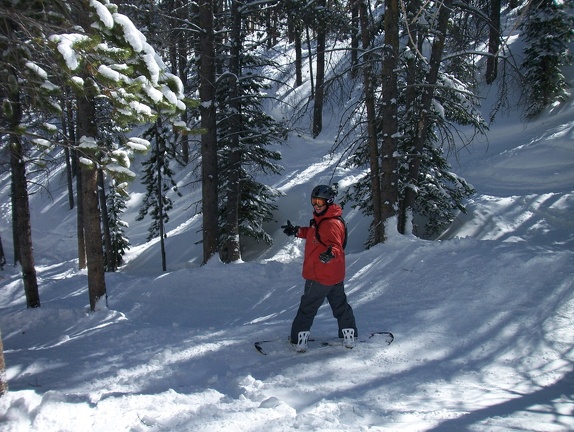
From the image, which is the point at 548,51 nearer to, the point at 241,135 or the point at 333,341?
the point at 241,135

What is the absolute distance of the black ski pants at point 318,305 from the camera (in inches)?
214

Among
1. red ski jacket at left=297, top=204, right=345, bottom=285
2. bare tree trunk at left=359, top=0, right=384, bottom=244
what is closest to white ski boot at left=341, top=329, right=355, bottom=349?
red ski jacket at left=297, top=204, right=345, bottom=285

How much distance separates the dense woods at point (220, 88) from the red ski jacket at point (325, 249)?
7.79 feet

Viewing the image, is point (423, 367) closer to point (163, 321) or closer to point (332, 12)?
point (163, 321)

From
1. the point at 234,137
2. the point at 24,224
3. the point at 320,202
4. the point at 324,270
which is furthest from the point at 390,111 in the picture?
the point at 24,224

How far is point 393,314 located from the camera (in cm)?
671

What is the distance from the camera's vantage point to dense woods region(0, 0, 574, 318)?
528 cm

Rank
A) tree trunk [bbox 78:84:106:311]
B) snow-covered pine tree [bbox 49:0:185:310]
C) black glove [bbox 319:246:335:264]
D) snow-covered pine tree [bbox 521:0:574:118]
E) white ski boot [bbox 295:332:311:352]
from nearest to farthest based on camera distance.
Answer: snow-covered pine tree [bbox 49:0:185:310] < black glove [bbox 319:246:335:264] < white ski boot [bbox 295:332:311:352] < tree trunk [bbox 78:84:106:311] < snow-covered pine tree [bbox 521:0:574:118]

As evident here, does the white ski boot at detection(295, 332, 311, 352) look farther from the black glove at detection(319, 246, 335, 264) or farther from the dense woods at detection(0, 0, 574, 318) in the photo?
the dense woods at detection(0, 0, 574, 318)

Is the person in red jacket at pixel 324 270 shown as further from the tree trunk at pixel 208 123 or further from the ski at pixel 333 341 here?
the tree trunk at pixel 208 123

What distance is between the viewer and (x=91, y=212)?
801cm

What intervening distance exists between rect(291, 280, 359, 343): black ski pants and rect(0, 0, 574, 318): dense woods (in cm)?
288

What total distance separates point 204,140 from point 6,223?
1230 inches

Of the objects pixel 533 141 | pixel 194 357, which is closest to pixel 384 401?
pixel 194 357
